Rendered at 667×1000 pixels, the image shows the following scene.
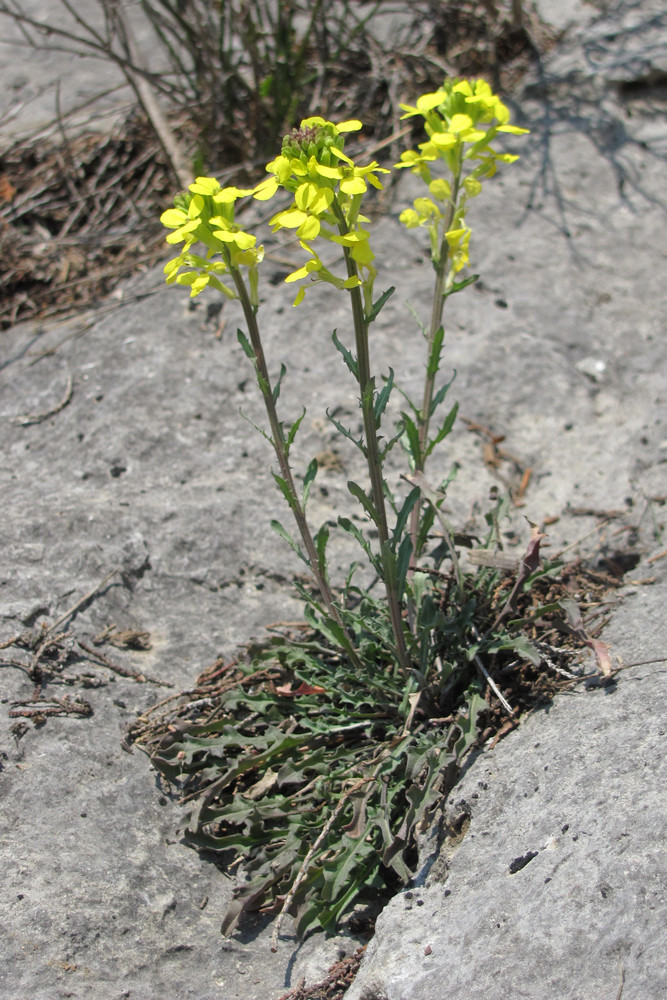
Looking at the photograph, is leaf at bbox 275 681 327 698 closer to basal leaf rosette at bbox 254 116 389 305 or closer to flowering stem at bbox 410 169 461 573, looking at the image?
flowering stem at bbox 410 169 461 573

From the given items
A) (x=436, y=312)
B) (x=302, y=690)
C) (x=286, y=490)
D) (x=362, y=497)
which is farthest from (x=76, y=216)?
(x=362, y=497)

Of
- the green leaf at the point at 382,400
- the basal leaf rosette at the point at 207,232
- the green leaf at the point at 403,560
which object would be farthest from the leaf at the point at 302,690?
the basal leaf rosette at the point at 207,232

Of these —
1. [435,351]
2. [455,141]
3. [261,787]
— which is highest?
[455,141]

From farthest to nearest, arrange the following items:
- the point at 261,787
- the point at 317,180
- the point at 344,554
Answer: the point at 344,554 < the point at 261,787 < the point at 317,180

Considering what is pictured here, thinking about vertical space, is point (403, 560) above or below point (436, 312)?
below

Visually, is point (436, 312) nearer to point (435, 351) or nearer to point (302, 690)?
point (435, 351)

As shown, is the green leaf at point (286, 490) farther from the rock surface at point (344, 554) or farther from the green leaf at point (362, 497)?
the rock surface at point (344, 554)

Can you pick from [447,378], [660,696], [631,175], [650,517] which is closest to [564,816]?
[660,696]
